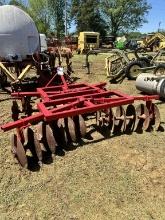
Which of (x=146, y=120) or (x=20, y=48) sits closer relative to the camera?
(x=146, y=120)

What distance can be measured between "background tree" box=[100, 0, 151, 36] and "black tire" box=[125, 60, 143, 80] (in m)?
41.6

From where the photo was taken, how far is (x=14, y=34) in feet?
33.4

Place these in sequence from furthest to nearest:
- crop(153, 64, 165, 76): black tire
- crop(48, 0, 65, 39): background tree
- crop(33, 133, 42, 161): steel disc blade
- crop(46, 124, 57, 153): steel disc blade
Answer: crop(48, 0, 65, 39): background tree
crop(153, 64, 165, 76): black tire
crop(46, 124, 57, 153): steel disc blade
crop(33, 133, 42, 161): steel disc blade

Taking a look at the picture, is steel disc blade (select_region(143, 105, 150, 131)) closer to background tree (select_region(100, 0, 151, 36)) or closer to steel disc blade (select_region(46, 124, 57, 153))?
steel disc blade (select_region(46, 124, 57, 153))

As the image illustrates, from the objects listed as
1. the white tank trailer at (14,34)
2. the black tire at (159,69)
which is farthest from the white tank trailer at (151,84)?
the white tank trailer at (14,34)

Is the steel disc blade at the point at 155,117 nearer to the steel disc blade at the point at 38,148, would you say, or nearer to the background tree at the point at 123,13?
the steel disc blade at the point at 38,148

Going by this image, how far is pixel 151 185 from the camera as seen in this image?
4.04 metres

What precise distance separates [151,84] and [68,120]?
148 inches

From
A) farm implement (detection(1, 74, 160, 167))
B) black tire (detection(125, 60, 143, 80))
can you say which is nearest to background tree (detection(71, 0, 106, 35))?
black tire (detection(125, 60, 143, 80))

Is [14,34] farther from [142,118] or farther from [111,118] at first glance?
[142,118]

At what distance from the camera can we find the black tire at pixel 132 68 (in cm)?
1115

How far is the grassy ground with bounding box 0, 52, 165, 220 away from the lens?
3570mm

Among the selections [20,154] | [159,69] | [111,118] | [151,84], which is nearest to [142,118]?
[111,118]

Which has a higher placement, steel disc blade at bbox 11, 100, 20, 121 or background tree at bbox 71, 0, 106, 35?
background tree at bbox 71, 0, 106, 35
